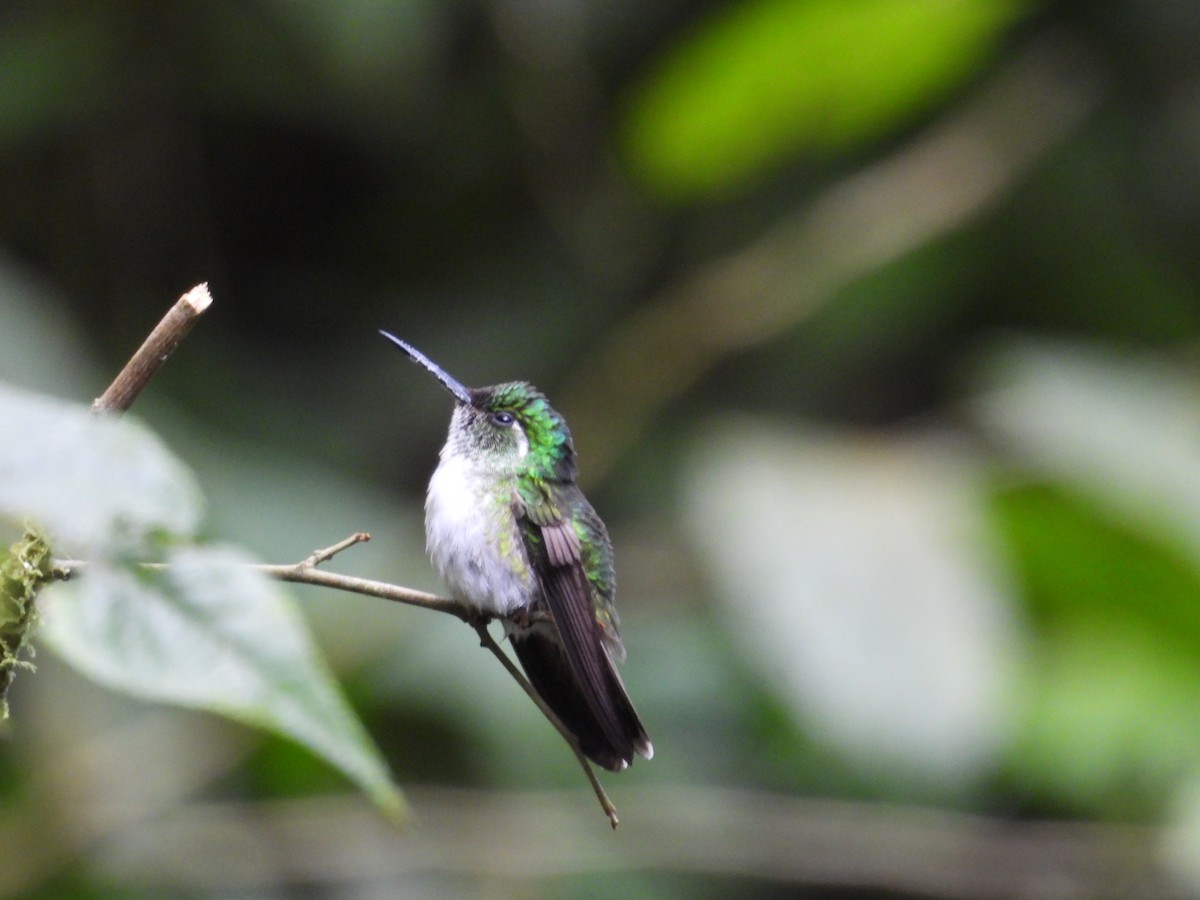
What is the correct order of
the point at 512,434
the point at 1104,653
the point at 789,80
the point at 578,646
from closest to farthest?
the point at 578,646
the point at 512,434
the point at 1104,653
the point at 789,80

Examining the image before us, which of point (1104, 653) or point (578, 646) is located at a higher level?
point (1104, 653)

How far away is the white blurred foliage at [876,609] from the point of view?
3.28 meters

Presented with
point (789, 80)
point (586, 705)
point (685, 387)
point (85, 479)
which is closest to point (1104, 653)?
point (685, 387)

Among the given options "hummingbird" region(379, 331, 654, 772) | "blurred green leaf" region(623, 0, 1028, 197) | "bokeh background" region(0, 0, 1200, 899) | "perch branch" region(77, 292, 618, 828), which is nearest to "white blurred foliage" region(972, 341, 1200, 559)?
"bokeh background" region(0, 0, 1200, 899)

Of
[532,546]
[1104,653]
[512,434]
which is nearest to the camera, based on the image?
[532,546]

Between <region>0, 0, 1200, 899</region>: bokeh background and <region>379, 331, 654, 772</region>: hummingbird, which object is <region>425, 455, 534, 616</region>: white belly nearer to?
<region>379, 331, 654, 772</region>: hummingbird

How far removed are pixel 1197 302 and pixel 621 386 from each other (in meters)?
3.07

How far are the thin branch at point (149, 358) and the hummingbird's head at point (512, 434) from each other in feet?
4.08

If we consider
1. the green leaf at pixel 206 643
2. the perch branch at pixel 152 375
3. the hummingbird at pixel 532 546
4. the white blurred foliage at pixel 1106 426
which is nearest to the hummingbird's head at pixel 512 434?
the hummingbird at pixel 532 546

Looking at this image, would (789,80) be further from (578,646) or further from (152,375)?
(152,375)

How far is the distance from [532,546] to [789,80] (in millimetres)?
3005

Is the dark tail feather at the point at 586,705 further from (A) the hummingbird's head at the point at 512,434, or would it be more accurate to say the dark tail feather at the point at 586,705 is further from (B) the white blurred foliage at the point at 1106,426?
(B) the white blurred foliage at the point at 1106,426

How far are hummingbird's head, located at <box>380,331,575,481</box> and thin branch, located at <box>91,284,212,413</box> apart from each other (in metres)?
1.24

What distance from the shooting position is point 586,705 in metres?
1.86
